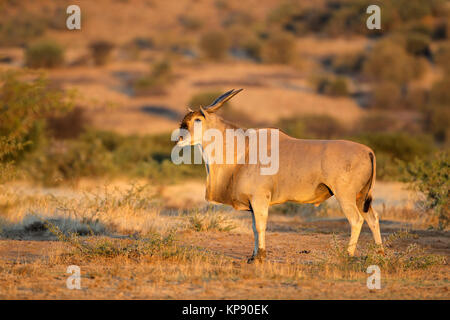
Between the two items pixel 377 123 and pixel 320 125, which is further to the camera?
pixel 377 123

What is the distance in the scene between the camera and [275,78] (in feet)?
164

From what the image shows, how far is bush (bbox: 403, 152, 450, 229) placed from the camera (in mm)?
13367

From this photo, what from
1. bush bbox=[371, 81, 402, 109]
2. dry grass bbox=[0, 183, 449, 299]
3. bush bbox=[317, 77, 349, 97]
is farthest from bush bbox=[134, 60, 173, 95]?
dry grass bbox=[0, 183, 449, 299]

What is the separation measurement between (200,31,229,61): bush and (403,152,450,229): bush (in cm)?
4162

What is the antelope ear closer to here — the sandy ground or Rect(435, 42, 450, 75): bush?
the sandy ground

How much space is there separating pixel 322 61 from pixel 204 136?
49194 millimetres

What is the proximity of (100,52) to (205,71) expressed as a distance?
885 cm

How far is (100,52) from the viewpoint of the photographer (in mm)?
53375

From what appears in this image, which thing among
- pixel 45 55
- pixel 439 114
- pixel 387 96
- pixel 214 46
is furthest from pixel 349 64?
pixel 45 55

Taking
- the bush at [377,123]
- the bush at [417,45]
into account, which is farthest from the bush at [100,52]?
the bush at [417,45]

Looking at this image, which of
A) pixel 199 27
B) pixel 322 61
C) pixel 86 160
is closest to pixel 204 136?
pixel 86 160

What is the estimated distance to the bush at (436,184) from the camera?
1337cm

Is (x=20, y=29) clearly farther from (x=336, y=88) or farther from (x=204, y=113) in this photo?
(x=204, y=113)
